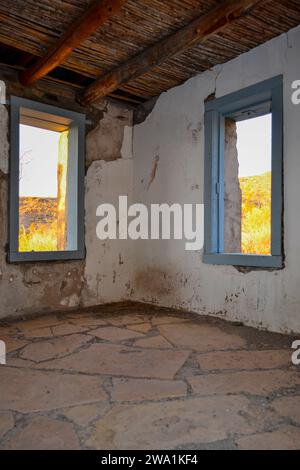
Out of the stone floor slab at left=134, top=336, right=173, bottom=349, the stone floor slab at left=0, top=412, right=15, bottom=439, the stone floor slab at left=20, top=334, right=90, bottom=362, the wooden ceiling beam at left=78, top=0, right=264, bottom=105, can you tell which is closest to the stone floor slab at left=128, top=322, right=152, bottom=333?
the stone floor slab at left=134, top=336, right=173, bottom=349

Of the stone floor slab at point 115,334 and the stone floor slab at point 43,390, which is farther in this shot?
the stone floor slab at point 115,334

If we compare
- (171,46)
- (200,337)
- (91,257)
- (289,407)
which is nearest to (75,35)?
(171,46)

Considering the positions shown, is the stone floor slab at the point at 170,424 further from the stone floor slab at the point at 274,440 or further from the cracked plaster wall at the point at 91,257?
the cracked plaster wall at the point at 91,257

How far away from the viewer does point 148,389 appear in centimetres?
215

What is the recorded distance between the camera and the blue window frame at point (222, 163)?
3.39 metres

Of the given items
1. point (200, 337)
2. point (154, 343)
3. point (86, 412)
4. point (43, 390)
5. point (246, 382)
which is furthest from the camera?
point (200, 337)

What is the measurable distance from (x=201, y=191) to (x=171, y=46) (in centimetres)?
159

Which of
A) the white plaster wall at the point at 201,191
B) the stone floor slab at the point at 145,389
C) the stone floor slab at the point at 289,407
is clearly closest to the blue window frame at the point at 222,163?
the white plaster wall at the point at 201,191

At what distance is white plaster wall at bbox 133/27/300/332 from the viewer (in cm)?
330

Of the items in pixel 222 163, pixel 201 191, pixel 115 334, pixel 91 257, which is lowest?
pixel 115 334

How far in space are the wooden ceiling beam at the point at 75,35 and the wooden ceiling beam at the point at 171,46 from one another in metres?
0.73

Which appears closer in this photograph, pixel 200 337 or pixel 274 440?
pixel 274 440

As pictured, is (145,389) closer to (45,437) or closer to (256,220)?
(45,437)

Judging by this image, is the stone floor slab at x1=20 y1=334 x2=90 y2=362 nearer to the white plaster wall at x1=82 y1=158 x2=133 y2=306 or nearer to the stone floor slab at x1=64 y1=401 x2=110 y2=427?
the stone floor slab at x1=64 y1=401 x2=110 y2=427
